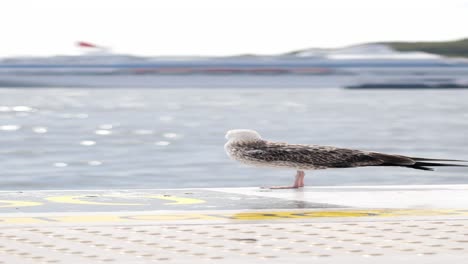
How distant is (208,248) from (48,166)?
2732 cm

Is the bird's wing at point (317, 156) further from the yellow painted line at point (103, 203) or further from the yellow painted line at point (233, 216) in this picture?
the yellow painted line at point (233, 216)

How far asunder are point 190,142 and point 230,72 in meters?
119

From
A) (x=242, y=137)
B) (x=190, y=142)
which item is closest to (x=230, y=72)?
(x=190, y=142)

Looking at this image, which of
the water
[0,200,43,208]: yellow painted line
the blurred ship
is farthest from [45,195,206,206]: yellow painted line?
the blurred ship

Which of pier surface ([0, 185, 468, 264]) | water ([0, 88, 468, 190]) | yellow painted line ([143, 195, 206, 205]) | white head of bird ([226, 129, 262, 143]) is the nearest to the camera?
pier surface ([0, 185, 468, 264])

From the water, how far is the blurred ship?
2775 inches

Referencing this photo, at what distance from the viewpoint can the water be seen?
33.6 meters

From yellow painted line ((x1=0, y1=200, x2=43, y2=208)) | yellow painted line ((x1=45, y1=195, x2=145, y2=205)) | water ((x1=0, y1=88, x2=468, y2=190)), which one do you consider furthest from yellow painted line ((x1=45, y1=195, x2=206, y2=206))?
water ((x1=0, y1=88, x2=468, y2=190))

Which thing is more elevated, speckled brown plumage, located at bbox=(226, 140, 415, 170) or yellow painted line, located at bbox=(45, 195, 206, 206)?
speckled brown plumage, located at bbox=(226, 140, 415, 170)

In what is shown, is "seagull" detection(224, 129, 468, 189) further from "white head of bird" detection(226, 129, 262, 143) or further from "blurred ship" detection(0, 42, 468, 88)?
"blurred ship" detection(0, 42, 468, 88)

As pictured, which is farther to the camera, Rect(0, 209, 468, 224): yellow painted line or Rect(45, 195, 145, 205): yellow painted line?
Rect(45, 195, 145, 205): yellow painted line

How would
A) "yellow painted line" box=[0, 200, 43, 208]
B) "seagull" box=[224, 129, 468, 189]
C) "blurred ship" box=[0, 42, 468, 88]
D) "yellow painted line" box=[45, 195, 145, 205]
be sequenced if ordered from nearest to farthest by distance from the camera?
"yellow painted line" box=[0, 200, 43, 208] → "yellow painted line" box=[45, 195, 145, 205] → "seagull" box=[224, 129, 468, 189] → "blurred ship" box=[0, 42, 468, 88]

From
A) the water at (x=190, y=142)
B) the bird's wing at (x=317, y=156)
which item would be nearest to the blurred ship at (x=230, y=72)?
the water at (x=190, y=142)

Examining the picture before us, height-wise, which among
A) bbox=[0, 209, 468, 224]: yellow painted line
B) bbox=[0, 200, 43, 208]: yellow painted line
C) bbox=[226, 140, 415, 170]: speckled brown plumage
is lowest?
bbox=[0, 200, 43, 208]: yellow painted line
